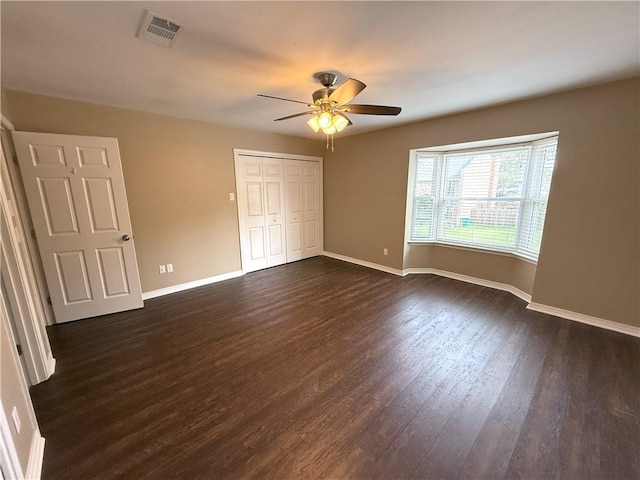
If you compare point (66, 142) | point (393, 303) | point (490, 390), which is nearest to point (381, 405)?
point (490, 390)

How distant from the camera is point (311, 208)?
17.8ft

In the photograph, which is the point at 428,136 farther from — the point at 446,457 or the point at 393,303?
the point at 446,457

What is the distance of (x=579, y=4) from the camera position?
55.9 inches

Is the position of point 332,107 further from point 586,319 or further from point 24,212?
point 586,319

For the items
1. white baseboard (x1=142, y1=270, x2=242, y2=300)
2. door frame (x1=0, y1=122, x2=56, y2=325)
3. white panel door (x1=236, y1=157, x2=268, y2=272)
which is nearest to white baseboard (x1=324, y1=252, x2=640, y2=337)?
white panel door (x1=236, y1=157, x2=268, y2=272)

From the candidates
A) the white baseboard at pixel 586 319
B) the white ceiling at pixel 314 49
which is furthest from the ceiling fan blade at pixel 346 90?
the white baseboard at pixel 586 319

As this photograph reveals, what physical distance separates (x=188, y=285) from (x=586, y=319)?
5.02 meters

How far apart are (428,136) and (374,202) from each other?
4.42 ft

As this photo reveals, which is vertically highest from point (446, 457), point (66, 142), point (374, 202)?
point (66, 142)

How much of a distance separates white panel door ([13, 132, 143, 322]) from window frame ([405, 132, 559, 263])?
13.1ft

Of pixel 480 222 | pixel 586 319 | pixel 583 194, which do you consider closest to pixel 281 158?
pixel 480 222

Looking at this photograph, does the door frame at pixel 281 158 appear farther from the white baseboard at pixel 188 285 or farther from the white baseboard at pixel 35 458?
the white baseboard at pixel 35 458

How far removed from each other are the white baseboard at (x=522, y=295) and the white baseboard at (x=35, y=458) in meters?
4.21

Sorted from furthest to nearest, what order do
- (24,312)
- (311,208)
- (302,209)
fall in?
1. (311,208)
2. (302,209)
3. (24,312)
